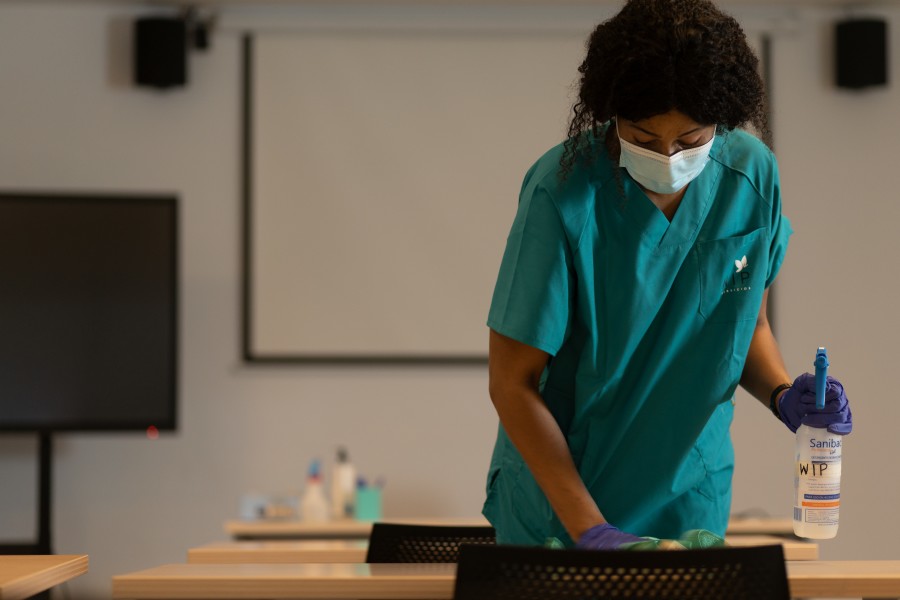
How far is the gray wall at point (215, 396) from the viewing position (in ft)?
13.2

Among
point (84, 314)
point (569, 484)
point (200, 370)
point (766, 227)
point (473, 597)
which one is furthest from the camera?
point (200, 370)

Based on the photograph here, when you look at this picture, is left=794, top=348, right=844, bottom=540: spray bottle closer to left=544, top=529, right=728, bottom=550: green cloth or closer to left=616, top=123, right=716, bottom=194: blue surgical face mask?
left=544, top=529, right=728, bottom=550: green cloth

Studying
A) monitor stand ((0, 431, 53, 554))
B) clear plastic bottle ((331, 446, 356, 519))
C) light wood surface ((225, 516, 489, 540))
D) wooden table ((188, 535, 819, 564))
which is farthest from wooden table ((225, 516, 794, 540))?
wooden table ((188, 535, 819, 564))

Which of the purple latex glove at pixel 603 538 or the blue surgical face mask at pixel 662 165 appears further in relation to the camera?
the blue surgical face mask at pixel 662 165

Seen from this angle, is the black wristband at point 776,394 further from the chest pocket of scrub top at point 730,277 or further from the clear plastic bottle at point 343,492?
the clear plastic bottle at point 343,492

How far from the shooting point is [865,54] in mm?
4141

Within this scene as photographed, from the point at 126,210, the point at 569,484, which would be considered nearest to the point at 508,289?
the point at 569,484

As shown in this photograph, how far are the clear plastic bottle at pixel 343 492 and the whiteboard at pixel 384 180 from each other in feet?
1.60

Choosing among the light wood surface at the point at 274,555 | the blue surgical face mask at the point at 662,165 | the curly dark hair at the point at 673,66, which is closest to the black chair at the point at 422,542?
the light wood surface at the point at 274,555

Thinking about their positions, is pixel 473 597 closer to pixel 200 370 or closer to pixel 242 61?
pixel 200 370

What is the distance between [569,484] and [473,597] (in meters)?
0.32

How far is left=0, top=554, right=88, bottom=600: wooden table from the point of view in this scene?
1.27 meters

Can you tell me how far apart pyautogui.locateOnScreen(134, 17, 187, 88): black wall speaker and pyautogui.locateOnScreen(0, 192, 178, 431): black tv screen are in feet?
1.87

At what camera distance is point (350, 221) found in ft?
13.5
